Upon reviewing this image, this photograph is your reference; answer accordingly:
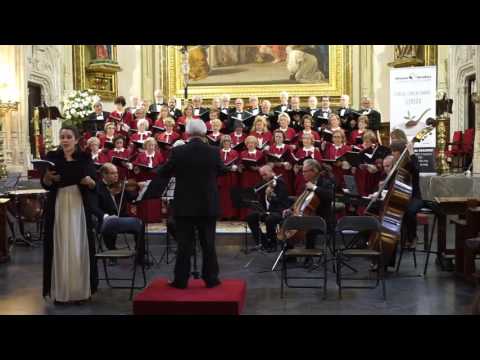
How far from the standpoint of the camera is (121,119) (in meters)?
12.6

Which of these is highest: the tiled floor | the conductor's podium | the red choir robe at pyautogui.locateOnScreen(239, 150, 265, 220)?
the red choir robe at pyautogui.locateOnScreen(239, 150, 265, 220)

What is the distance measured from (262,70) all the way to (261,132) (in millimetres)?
6496

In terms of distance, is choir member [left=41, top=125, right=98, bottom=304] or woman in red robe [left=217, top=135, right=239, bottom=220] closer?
choir member [left=41, top=125, right=98, bottom=304]

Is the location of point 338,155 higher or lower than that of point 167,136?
lower

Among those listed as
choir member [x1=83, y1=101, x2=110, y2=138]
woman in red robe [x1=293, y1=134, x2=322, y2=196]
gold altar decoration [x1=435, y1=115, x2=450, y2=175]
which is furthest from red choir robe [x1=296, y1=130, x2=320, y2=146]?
choir member [x1=83, y1=101, x2=110, y2=138]

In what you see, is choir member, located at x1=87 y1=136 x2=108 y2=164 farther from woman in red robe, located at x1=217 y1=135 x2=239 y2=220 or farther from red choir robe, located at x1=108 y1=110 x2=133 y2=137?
woman in red robe, located at x1=217 y1=135 x2=239 y2=220

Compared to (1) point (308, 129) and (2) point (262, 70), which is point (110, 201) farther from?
(2) point (262, 70)

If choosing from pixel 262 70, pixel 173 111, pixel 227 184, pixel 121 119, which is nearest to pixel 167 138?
pixel 227 184

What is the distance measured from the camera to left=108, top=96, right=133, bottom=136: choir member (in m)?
12.1

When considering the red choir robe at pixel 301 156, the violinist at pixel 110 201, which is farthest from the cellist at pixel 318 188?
the red choir robe at pixel 301 156

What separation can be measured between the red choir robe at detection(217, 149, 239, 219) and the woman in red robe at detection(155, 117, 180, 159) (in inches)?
44.3

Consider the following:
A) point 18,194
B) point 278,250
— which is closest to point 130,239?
point 18,194

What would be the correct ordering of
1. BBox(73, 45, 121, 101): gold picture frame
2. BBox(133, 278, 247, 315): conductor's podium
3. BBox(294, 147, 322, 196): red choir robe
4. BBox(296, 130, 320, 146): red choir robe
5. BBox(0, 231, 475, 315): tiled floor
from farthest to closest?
BBox(73, 45, 121, 101): gold picture frame, BBox(296, 130, 320, 146): red choir robe, BBox(294, 147, 322, 196): red choir robe, BBox(0, 231, 475, 315): tiled floor, BBox(133, 278, 247, 315): conductor's podium

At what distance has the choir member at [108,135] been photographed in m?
11.4
